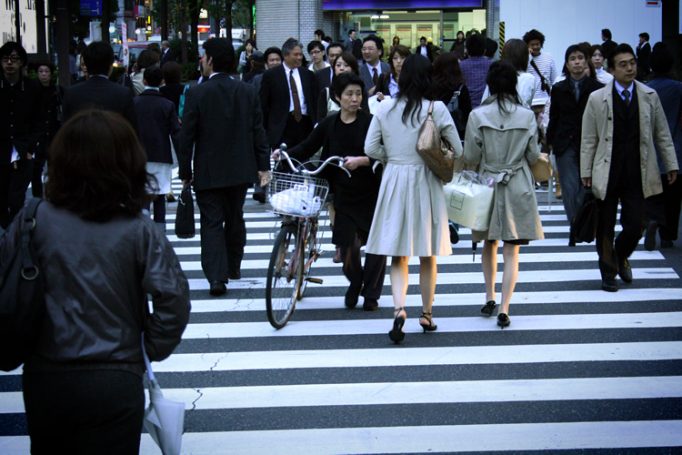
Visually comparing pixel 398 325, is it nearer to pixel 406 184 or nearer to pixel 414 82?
pixel 406 184

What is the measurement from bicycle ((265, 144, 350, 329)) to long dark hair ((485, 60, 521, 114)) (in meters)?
1.18

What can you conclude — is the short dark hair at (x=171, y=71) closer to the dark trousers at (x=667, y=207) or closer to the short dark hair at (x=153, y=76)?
the short dark hair at (x=153, y=76)

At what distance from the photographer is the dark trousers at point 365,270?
8.34 meters

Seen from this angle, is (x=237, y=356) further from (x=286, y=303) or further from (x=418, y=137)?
(x=418, y=137)

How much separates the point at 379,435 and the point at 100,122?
2.72 m

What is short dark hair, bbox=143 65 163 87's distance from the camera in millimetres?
11188

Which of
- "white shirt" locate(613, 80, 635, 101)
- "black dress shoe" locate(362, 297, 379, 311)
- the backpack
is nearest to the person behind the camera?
the backpack

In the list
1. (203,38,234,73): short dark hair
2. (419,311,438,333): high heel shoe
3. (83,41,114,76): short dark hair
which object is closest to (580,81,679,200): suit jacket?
(419,311,438,333): high heel shoe

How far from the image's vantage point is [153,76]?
443 inches

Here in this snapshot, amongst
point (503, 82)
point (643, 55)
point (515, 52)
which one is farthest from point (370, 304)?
point (643, 55)

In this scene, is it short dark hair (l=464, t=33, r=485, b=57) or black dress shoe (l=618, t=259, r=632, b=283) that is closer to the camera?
black dress shoe (l=618, t=259, r=632, b=283)

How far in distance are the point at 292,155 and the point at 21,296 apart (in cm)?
502

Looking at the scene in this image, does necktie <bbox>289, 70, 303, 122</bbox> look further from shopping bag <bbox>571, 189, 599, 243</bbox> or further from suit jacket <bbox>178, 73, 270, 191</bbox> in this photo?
shopping bag <bbox>571, 189, 599, 243</bbox>

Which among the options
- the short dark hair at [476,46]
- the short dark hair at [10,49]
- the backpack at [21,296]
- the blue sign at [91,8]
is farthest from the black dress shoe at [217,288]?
the blue sign at [91,8]
